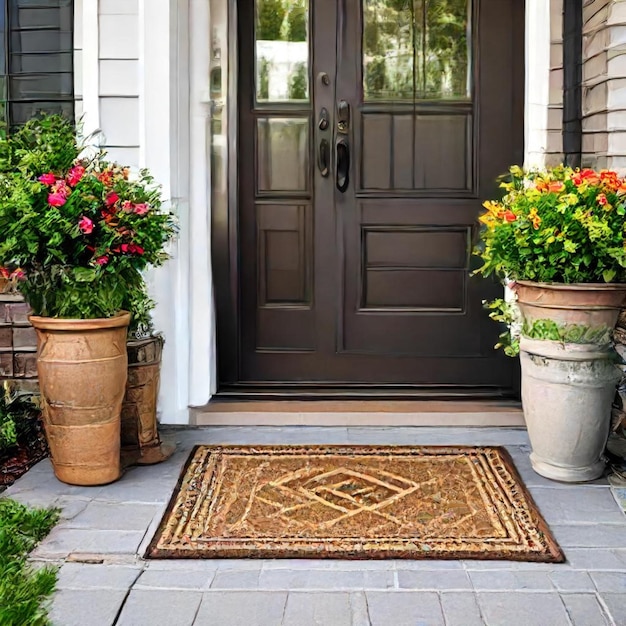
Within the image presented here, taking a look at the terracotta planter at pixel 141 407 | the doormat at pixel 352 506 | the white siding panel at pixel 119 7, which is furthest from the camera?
the white siding panel at pixel 119 7

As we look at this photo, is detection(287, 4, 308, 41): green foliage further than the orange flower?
Yes

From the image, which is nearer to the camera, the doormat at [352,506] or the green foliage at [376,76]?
the doormat at [352,506]

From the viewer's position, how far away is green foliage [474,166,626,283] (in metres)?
2.51

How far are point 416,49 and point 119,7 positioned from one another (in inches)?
48.8

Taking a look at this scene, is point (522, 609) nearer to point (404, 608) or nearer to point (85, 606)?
point (404, 608)

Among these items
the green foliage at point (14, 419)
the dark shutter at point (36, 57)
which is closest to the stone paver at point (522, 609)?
the green foliage at point (14, 419)

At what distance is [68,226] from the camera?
2.49 m

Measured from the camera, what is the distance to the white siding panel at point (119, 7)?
3154 mm

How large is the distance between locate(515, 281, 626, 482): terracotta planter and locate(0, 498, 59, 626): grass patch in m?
1.57

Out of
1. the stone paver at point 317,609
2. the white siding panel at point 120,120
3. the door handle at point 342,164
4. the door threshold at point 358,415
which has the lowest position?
the stone paver at point 317,609

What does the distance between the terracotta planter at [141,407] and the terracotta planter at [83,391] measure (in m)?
0.15

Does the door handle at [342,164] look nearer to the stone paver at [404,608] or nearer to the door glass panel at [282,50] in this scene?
the door glass panel at [282,50]

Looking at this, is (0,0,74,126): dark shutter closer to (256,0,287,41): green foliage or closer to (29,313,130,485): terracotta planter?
(256,0,287,41): green foliage

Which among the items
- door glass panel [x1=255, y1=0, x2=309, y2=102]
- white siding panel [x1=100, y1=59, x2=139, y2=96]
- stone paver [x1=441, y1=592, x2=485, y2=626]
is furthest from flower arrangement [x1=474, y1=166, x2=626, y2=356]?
white siding panel [x1=100, y1=59, x2=139, y2=96]
